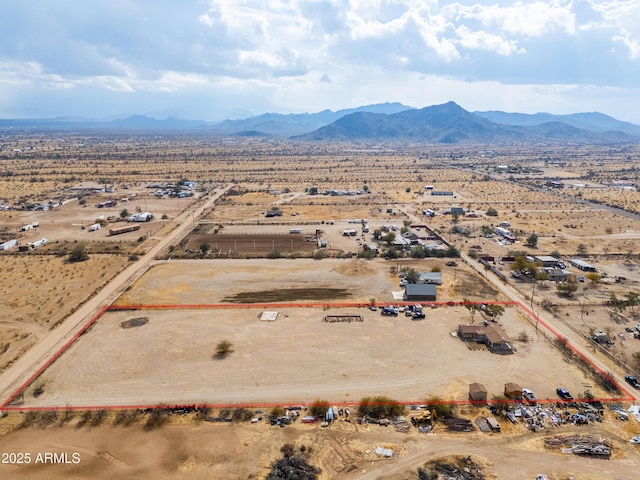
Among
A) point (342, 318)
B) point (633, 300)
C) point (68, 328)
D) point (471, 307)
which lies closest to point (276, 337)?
point (342, 318)

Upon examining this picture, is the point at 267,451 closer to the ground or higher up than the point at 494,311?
closer to the ground

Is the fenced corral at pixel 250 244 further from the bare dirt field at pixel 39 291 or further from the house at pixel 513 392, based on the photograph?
the house at pixel 513 392

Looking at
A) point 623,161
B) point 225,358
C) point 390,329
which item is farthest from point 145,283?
point 623,161

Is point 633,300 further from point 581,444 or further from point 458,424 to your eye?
point 458,424

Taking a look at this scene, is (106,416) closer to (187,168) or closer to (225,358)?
(225,358)

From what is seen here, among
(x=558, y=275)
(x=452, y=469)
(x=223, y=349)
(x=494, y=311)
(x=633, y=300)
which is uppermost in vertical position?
(x=558, y=275)

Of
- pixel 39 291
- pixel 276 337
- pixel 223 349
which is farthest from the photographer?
pixel 39 291
